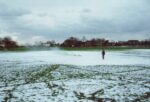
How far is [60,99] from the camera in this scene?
40.0 feet

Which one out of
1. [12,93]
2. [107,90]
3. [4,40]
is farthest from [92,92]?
[4,40]

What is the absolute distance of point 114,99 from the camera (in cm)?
1220

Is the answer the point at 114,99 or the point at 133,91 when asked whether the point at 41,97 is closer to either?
the point at 114,99

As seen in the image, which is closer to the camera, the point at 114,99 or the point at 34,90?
the point at 114,99

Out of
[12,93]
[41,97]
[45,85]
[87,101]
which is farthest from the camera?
[45,85]

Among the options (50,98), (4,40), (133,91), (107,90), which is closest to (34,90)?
(50,98)

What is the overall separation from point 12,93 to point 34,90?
128 cm

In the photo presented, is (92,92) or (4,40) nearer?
(92,92)

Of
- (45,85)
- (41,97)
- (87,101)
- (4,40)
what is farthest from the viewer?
(4,40)

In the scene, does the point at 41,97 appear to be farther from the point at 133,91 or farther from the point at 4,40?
the point at 4,40

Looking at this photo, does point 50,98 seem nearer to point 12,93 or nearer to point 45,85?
point 12,93

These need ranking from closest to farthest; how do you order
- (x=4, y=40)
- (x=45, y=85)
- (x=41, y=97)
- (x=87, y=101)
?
(x=87, y=101), (x=41, y=97), (x=45, y=85), (x=4, y=40)

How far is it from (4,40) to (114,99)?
577ft

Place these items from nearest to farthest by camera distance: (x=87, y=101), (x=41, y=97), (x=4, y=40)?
(x=87, y=101), (x=41, y=97), (x=4, y=40)
